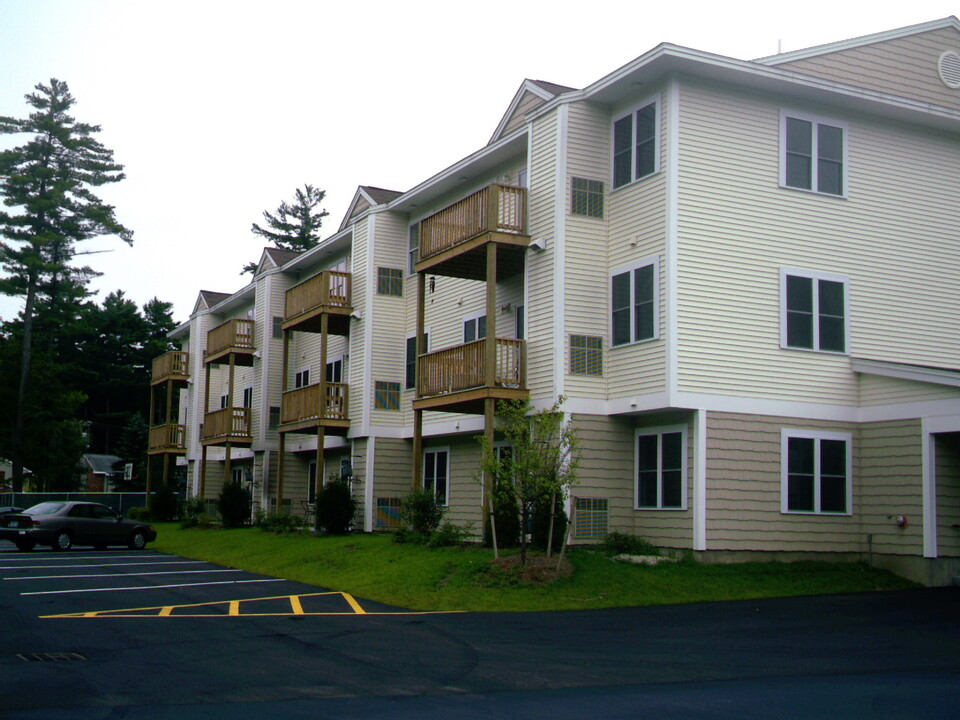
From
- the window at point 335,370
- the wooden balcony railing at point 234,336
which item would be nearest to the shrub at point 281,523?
the window at point 335,370

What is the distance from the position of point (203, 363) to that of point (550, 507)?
86.7ft

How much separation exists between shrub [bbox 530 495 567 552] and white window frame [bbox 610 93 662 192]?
667 cm

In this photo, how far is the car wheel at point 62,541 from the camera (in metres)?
29.6

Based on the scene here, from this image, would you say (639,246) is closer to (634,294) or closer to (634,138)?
(634,294)

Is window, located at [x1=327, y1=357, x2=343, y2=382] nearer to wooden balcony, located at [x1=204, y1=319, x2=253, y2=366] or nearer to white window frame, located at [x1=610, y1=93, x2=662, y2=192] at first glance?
wooden balcony, located at [x1=204, y1=319, x2=253, y2=366]

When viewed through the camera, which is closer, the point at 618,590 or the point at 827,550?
the point at 618,590

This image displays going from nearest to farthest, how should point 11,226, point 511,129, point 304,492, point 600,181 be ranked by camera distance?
point 600,181 < point 511,129 < point 304,492 < point 11,226

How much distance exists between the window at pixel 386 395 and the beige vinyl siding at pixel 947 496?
49.7 ft

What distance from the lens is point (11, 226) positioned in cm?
5419

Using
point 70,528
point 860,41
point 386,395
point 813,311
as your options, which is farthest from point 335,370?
point 860,41

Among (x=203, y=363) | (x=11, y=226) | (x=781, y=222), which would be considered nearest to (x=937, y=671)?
(x=781, y=222)

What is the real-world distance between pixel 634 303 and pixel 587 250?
1.64m

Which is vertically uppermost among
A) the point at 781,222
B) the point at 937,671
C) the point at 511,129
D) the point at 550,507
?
the point at 511,129

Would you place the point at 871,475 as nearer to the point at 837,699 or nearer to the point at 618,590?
the point at 618,590
